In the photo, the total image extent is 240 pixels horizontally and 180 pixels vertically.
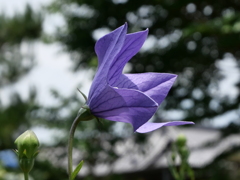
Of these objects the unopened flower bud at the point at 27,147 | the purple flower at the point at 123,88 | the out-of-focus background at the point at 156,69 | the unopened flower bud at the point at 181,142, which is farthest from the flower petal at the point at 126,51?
the out-of-focus background at the point at 156,69

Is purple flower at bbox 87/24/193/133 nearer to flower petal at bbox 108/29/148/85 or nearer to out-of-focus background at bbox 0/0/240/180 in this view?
flower petal at bbox 108/29/148/85

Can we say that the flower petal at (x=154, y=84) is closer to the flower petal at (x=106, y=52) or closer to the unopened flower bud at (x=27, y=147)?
the flower petal at (x=106, y=52)

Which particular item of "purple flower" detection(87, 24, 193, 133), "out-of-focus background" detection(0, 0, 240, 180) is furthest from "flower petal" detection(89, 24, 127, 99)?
"out-of-focus background" detection(0, 0, 240, 180)

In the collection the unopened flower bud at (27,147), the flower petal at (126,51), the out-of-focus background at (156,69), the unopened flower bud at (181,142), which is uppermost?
the flower petal at (126,51)

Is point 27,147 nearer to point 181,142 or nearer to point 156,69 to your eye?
point 181,142

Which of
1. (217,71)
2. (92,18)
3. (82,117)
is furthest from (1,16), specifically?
(82,117)

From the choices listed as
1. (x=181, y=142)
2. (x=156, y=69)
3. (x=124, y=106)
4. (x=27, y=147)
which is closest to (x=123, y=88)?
(x=124, y=106)

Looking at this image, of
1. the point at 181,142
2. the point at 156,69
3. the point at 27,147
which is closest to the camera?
the point at 27,147
